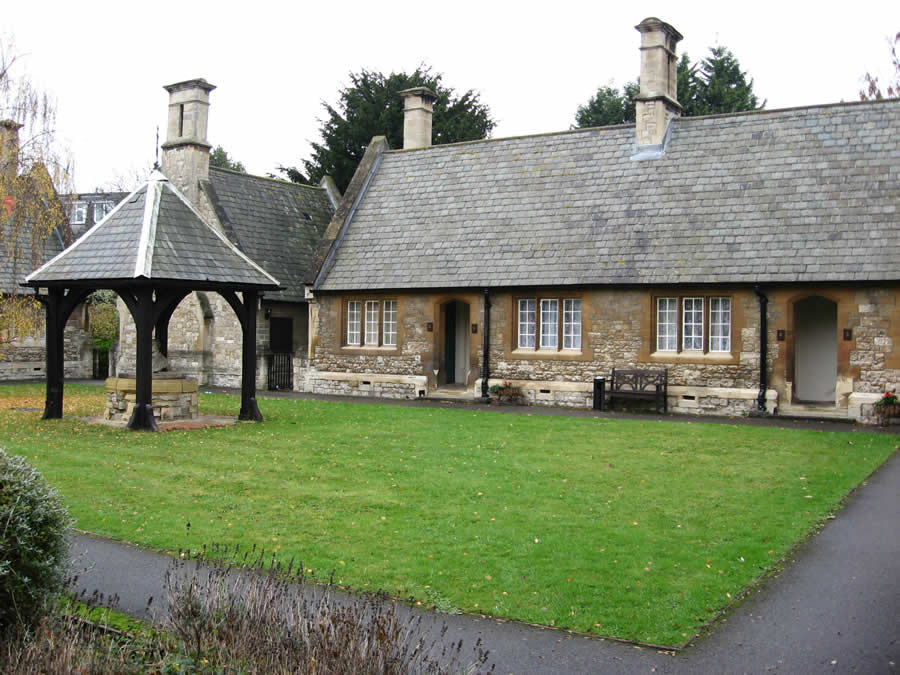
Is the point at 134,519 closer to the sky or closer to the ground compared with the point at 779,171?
closer to the ground

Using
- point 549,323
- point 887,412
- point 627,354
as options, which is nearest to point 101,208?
point 549,323

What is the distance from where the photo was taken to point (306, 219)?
3162 centimetres

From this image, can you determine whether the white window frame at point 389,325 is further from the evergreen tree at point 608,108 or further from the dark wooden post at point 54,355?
the evergreen tree at point 608,108

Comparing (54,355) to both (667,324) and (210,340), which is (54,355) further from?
(667,324)

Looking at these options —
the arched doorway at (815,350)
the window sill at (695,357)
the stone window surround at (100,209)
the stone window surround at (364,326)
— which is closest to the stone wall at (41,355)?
the stone window surround at (364,326)

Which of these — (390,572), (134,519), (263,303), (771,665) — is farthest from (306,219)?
(771,665)

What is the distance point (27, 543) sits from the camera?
18.4 ft

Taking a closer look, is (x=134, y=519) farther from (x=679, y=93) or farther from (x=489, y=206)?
(x=679, y=93)

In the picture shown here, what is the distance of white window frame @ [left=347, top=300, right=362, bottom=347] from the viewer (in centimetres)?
2612

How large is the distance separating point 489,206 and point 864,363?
11.0 metres

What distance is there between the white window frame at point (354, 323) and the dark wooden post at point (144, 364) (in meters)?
9.76

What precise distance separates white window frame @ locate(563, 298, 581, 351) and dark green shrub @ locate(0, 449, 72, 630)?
Answer: 58.9 ft

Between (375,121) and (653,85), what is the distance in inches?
763

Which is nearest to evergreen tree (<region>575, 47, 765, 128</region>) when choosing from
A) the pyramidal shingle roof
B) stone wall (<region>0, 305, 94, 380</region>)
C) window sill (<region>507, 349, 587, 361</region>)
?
window sill (<region>507, 349, 587, 361</region>)
